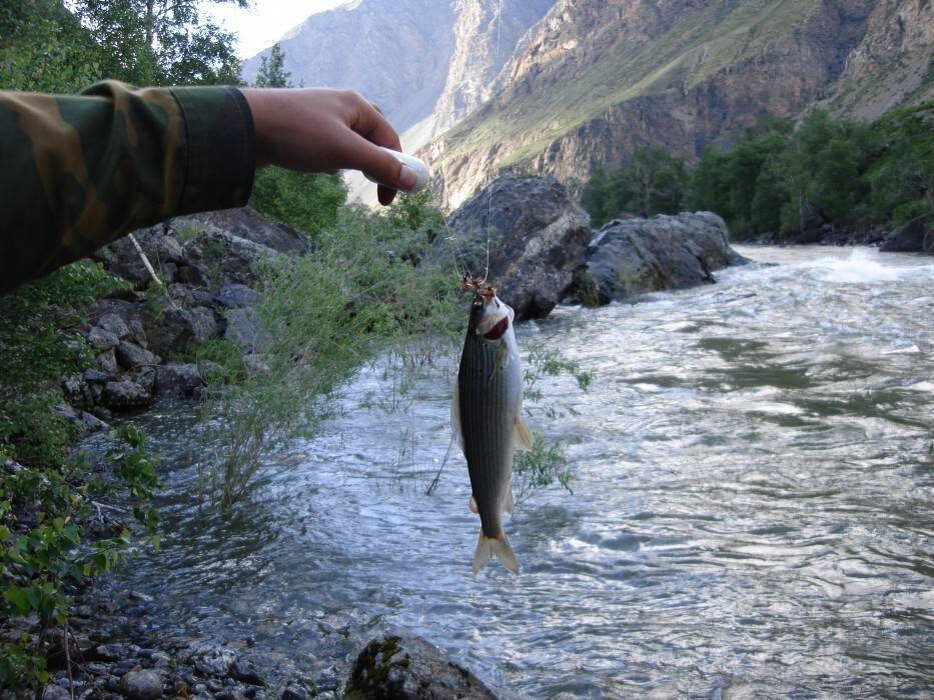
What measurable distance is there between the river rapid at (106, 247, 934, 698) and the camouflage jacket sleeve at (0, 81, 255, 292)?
4.62 meters

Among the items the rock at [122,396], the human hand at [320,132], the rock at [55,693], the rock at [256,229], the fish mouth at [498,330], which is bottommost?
the rock at [55,693]

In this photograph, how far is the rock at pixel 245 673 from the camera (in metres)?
5.20

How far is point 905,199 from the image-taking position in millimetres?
49062

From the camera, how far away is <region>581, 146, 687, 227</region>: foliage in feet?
332

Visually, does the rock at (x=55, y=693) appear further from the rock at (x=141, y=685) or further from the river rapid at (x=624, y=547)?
the river rapid at (x=624, y=547)

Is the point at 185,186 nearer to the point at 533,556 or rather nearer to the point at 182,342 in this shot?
the point at 533,556

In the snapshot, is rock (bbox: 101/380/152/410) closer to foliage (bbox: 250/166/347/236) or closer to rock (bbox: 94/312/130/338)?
rock (bbox: 94/312/130/338)

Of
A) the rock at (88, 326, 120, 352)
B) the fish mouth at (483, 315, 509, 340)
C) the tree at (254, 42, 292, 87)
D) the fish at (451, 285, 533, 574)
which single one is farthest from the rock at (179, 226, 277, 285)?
the tree at (254, 42, 292, 87)

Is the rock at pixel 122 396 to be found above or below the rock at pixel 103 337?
below

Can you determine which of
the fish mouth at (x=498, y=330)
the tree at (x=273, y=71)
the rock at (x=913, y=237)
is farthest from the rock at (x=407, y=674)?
the rock at (x=913, y=237)

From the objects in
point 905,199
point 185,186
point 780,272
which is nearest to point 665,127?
point 905,199

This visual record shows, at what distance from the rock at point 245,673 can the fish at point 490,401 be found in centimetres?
258

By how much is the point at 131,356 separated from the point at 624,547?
9.96 m

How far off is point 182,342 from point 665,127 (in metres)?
198
